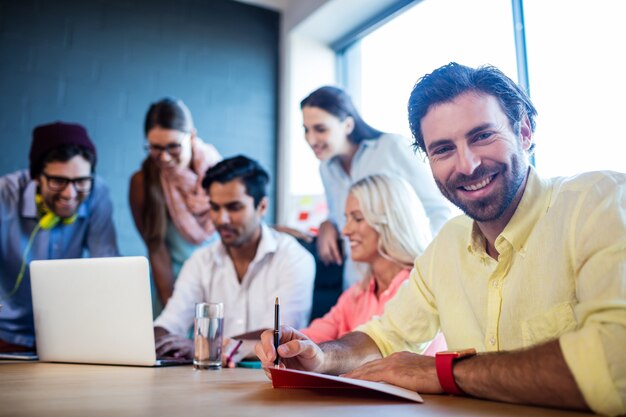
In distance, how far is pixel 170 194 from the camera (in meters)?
3.09

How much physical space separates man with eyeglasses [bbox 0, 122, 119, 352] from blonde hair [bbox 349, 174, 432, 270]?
1487mm

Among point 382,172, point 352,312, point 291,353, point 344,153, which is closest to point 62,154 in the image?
point 344,153

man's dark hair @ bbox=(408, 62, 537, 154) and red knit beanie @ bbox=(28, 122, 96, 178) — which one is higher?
red knit beanie @ bbox=(28, 122, 96, 178)

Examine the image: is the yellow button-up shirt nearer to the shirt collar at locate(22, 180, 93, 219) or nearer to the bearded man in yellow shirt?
the bearded man in yellow shirt

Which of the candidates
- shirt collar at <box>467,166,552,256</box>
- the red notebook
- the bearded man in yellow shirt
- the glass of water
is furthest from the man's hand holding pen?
shirt collar at <box>467,166,552,256</box>

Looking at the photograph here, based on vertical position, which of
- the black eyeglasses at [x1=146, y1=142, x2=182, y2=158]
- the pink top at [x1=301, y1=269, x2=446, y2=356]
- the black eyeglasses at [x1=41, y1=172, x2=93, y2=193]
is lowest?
the pink top at [x1=301, y1=269, x2=446, y2=356]

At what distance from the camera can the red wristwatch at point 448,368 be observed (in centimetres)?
91

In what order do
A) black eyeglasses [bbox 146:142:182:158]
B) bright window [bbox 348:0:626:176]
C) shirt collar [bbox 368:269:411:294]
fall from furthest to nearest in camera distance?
1. black eyeglasses [bbox 146:142:182:158]
2. bright window [bbox 348:0:626:176]
3. shirt collar [bbox 368:269:411:294]

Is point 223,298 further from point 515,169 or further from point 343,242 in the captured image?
point 515,169

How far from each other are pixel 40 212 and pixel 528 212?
238cm

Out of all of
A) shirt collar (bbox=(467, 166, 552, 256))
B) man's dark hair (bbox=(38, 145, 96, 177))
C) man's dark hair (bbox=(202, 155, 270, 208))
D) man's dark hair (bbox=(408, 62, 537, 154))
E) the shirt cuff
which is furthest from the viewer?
man's dark hair (bbox=(38, 145, 96, 177))

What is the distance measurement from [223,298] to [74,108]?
145 cm

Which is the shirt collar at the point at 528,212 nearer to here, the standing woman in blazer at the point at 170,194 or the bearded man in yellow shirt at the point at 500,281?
the bearded man in yellow shirt at the point at 500,281

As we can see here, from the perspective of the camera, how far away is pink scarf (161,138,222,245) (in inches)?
120
